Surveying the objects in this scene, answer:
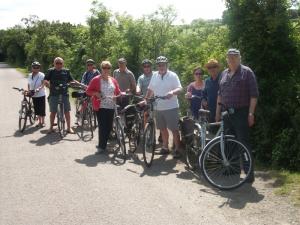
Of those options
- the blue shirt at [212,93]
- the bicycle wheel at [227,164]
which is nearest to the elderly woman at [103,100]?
the blue shirt at [212,93]

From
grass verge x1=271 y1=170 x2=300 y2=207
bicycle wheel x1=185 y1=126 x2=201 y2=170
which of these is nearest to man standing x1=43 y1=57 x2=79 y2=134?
bicycle wheel x1=185 y1=126 x2=201 y2=170

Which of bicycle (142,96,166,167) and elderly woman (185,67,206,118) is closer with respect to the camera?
bicycle (142,96,166,167)

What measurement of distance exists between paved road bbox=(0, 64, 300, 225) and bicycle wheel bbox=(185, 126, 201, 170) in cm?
21

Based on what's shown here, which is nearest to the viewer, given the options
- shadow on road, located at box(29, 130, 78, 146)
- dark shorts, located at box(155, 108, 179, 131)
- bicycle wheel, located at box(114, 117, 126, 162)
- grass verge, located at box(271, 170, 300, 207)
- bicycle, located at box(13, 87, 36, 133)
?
grass verge, located at box(271, 170, 300, 207)

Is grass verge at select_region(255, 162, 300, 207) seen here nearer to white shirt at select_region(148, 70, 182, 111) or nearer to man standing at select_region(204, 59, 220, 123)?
man standing at select_region(204, 59, 220, 123)

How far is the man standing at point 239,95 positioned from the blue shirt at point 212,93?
94 cm

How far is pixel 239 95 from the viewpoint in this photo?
680 cm

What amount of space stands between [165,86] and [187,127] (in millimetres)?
905

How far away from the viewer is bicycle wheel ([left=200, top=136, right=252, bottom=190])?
22.1 ft

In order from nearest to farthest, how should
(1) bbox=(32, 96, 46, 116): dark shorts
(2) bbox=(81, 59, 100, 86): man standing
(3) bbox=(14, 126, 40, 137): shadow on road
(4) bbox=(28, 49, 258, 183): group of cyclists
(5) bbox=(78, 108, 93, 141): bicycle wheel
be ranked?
(4) bbox=(28, 49, 258, 183): group of cyclists
(5) bbox=(78, 108, 93, 141): bicycle wheel
(3) bbox=(14, 126, 40, 137): shadow on road
(2) bbox=(81, 59, 100, 86): man standing
(1) bbox=(32, 96, 46, 116): dark shorts

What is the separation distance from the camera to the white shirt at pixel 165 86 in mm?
8805

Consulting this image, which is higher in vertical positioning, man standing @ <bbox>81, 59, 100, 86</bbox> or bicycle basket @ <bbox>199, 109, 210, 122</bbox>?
man standing @ <bbox>81, 59, 100, 86</bbox>

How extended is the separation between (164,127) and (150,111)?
0.62 m

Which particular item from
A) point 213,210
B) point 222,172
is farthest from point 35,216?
point 222,172
